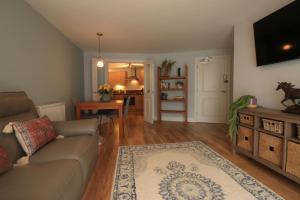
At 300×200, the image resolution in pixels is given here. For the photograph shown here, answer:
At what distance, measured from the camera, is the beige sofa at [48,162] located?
87 centimetres

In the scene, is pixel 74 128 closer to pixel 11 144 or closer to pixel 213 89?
pixel 11 144

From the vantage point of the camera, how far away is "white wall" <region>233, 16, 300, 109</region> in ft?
6.58

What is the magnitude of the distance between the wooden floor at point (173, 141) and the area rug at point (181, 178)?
0.36 feet

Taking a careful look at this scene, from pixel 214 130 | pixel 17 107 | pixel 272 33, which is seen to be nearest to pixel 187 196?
pixel 17 107

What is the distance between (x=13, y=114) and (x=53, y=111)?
1131mm

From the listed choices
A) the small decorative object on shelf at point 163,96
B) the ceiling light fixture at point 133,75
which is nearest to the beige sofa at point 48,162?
the small decorative object on shelf at point 163,96

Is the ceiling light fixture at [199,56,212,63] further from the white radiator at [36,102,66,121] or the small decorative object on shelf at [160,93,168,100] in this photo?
the white radiator at [36,102,66,121]

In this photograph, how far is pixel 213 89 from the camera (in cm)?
482

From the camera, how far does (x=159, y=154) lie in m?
2.47

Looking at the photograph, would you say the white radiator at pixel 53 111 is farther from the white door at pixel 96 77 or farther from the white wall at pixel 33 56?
the white door at pixel 96 77

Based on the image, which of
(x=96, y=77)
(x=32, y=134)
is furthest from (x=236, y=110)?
(x=96, y=77)

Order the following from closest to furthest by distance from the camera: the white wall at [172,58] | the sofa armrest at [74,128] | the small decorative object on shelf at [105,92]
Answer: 1. the sofa armrest at [74,128]
2. the small decorative object on shelf at [105,92]
3. the white wall at [172,58]

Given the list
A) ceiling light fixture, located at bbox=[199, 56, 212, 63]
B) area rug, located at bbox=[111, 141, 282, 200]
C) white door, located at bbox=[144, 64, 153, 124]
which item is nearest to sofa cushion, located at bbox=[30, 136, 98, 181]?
area rug, located at bbox=[111, 141, 282, 200]

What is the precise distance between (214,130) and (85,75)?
153 inches
